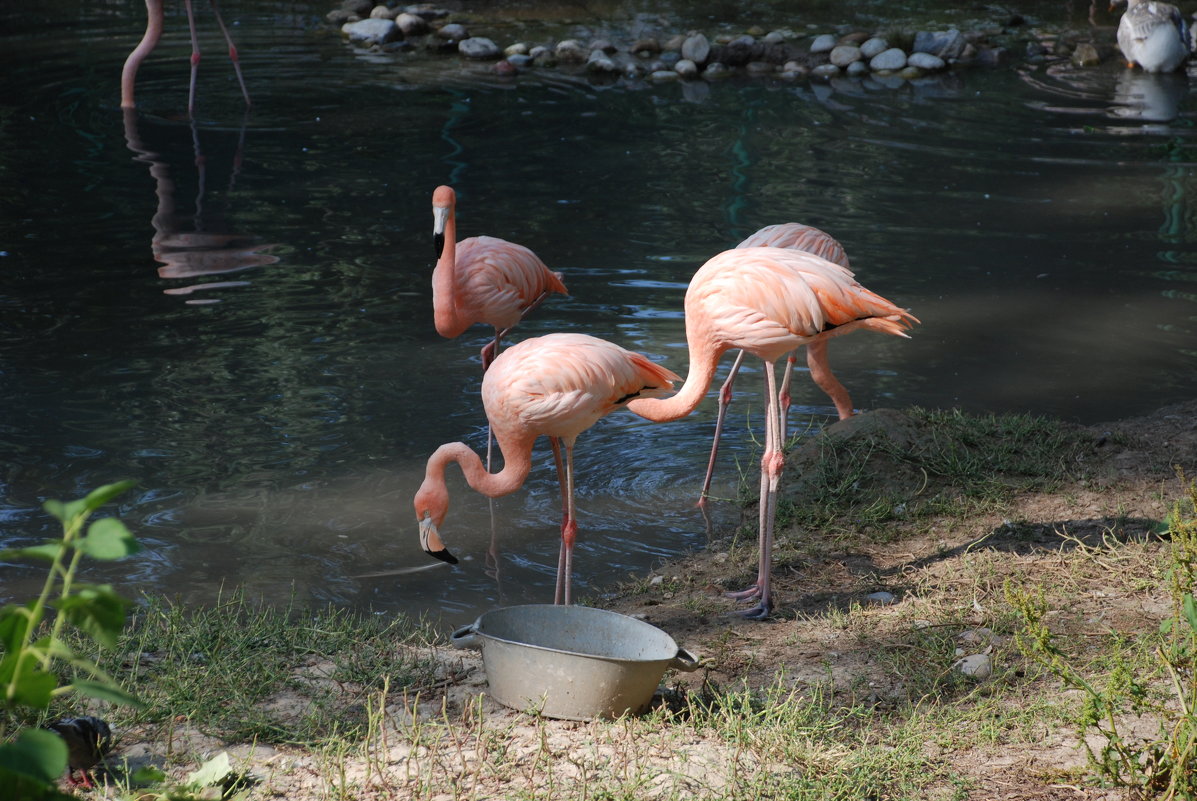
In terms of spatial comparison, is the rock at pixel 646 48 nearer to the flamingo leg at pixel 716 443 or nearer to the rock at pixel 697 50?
the rock at pixel 697 50

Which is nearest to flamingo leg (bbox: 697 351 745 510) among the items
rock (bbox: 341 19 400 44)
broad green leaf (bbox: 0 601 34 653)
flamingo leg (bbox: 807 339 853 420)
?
flamingo leg (bbox: 807 339 853 420)

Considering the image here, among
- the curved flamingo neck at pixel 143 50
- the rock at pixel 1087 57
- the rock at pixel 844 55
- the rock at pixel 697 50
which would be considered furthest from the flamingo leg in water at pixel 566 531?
the rock at pixel 1087 57

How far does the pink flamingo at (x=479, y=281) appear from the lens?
5.18 m

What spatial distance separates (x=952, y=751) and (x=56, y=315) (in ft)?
18.8

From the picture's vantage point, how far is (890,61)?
46.1 feet

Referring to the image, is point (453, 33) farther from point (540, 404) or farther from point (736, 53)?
point (540, 404)

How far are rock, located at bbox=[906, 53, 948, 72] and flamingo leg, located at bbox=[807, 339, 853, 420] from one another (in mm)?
9846

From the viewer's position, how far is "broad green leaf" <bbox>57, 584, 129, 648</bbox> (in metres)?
1.32

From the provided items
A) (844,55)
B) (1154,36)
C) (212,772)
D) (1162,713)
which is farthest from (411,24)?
(1162,713)

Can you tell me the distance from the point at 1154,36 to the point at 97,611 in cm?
1468

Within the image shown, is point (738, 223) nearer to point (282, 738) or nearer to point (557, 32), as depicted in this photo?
point (282, 738)

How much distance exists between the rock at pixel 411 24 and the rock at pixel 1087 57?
819 centimetres

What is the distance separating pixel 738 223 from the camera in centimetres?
859

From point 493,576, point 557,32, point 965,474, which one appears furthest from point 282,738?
point 557,32
